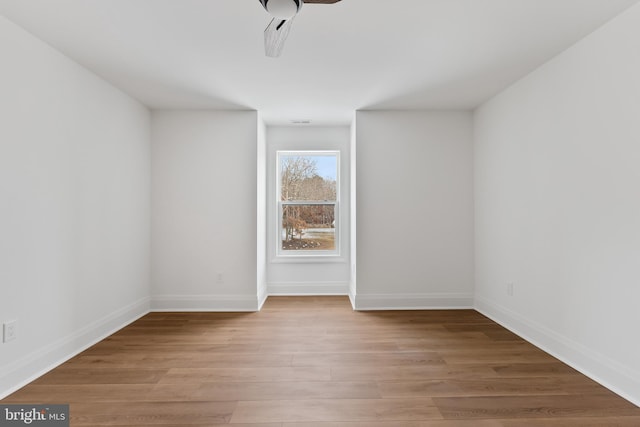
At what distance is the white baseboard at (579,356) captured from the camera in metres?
2.17

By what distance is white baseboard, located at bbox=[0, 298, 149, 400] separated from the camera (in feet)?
7.36

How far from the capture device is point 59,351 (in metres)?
2.68

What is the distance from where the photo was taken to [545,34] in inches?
96.8

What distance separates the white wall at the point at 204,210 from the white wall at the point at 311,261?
791 mm

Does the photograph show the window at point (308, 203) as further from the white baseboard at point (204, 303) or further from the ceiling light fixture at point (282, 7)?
the ceiling light fixture at point (282, 7)

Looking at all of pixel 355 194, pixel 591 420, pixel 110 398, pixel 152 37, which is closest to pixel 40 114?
pixel 152 37

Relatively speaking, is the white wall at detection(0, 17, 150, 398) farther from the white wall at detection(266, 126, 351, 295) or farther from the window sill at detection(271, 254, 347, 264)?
the window sill at detection(271, 254, 347, 264)

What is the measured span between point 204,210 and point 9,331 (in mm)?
2237

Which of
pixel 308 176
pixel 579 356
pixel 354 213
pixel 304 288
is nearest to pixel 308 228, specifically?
pixel 308 176

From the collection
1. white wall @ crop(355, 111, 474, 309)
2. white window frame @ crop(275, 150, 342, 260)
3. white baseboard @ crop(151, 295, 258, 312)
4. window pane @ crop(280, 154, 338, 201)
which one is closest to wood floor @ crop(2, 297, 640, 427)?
white baseboard @ crop(151, 295, 258, 312)

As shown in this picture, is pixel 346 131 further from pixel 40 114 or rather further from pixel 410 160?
pixel 40 114

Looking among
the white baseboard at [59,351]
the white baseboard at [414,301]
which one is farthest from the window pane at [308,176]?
the white baseboard at [59,351]

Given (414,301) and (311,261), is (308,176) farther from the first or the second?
(414,301)

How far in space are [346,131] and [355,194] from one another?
123 centimetres
